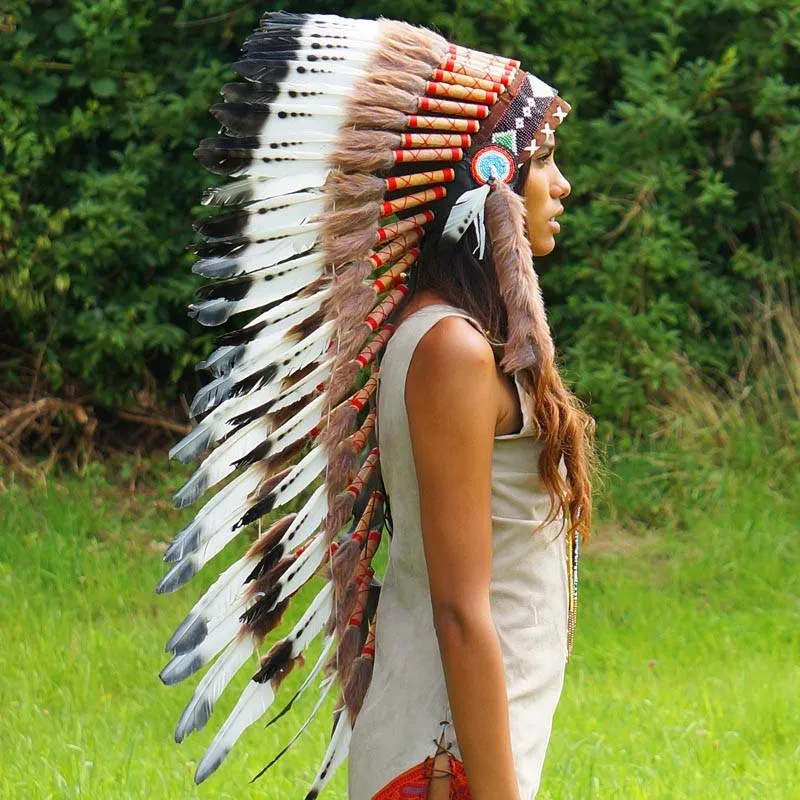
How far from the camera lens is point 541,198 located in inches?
92.9

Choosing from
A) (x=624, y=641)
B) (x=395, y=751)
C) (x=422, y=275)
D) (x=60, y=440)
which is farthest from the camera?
(x=60, y=440)

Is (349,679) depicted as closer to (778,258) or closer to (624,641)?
(624,641)

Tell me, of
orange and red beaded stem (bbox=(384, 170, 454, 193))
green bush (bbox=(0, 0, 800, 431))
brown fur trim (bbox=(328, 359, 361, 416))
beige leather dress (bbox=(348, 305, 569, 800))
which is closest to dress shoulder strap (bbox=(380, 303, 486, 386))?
beige leather dress (bbox=(348, 305, 569, 800))

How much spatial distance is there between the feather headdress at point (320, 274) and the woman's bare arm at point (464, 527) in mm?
185

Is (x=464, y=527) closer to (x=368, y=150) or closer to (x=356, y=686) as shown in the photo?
(x=356, y=686)

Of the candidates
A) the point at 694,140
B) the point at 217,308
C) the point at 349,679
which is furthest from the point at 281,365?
the point at 694,140

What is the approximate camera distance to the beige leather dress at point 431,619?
210 centimetres

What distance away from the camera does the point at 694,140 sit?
7164mm

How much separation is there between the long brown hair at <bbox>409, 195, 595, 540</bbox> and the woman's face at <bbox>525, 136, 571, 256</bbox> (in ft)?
0.49

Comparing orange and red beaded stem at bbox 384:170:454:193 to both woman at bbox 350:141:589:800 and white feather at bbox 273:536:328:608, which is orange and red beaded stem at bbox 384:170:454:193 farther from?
white feather at bbox 273:536:328:608

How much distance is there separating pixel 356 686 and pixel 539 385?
0.58m

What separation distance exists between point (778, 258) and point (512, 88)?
5.15 meters

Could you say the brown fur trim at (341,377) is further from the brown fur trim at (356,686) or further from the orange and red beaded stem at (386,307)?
the brown fur trim at (356,686)

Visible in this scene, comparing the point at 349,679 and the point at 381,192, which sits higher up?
the point at 381,192
